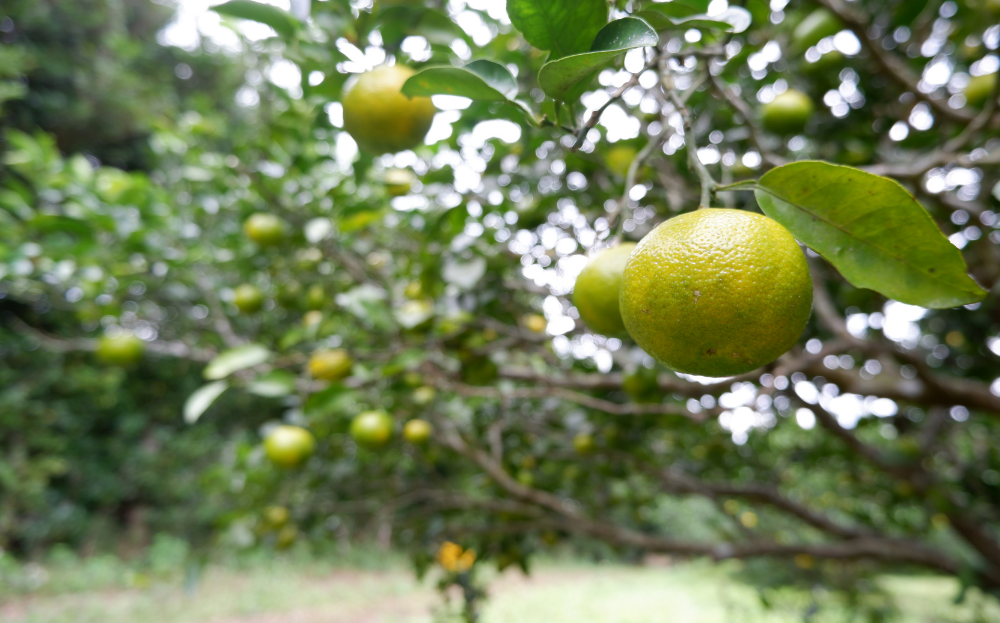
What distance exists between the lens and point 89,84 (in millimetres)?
7535

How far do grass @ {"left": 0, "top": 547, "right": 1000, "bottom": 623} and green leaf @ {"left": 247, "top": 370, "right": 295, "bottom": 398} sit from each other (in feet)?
12.1

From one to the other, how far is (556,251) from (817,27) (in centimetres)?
88

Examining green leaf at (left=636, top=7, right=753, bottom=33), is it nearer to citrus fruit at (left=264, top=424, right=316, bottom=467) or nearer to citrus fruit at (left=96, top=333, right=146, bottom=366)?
citrus fruit at (left=264, top=424, right=316, bottom=467)

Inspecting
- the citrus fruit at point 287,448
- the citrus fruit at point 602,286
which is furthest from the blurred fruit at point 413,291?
the citrus fruit at point 602,286

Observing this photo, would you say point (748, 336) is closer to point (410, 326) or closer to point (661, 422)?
point (410, 326)

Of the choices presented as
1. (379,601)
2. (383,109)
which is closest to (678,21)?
(383,109)

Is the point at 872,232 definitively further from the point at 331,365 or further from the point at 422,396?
the point at 422,396

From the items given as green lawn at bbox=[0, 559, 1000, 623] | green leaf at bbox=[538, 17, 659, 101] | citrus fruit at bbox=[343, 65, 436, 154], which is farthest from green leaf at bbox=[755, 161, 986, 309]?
green lawn at bbox=[0, 559, 1000, 623]

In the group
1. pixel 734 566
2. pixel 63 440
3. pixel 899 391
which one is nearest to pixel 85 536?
pixel 63 440

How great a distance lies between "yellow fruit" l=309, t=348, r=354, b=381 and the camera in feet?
4.38

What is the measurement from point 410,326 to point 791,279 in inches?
37.1

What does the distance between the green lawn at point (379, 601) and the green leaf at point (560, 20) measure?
4.41m

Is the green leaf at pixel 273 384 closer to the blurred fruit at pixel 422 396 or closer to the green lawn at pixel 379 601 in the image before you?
the blurred fruit at pixel 422 396

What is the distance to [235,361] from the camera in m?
1.22
